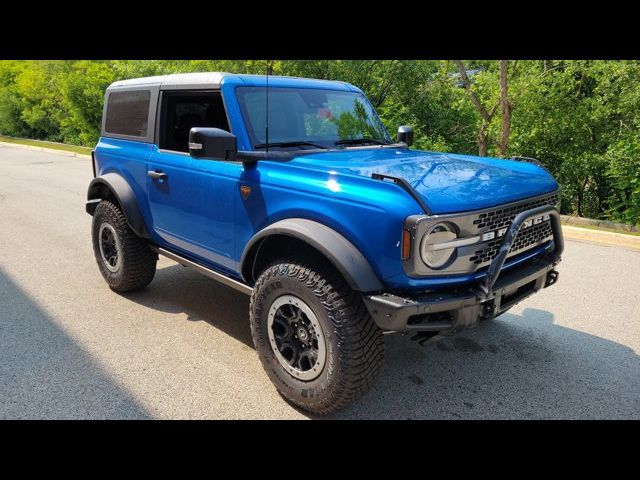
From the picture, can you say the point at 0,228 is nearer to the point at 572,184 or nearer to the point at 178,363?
the point at 178,363

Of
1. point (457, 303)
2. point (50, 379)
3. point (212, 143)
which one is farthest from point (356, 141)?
point (50, 379)

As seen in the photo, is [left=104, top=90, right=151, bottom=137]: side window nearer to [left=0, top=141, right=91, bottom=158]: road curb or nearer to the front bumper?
the front bumper

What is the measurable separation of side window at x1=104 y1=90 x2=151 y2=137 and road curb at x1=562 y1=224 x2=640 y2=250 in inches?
239

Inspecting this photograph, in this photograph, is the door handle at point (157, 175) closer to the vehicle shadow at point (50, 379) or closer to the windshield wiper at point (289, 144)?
the windshield wiper at point (289, 144)

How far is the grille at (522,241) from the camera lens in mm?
2742

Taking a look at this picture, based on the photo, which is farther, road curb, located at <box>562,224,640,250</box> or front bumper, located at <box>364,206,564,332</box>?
road curb, located at <box>562,224,640,250</box>

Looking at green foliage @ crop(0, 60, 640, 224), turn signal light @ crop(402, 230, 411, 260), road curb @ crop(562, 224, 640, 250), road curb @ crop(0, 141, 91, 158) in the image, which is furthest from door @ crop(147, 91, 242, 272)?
road curb @ crop(0, 141, 91, 158)

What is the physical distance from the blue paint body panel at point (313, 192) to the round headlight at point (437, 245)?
3.6 inches

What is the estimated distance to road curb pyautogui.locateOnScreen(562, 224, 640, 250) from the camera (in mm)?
6879

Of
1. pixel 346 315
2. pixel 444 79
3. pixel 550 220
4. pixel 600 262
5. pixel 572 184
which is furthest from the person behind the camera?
pixel 444 79

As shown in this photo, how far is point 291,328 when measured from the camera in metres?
2.99

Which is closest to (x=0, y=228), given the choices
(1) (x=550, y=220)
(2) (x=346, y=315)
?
(2) (x=346, y=315)

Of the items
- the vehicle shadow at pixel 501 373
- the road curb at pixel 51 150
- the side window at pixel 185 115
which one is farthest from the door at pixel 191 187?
the road curb at pixel 51 150
